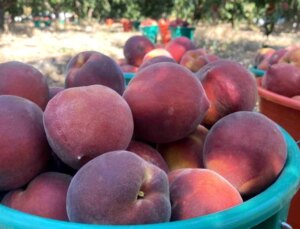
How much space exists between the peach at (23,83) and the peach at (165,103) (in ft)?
0.70

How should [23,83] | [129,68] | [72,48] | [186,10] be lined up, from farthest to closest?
[186,10]
[72,48]
[129,68]
[23,83]

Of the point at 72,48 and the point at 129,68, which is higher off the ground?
the point at 129,68

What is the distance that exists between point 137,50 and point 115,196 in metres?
1.67

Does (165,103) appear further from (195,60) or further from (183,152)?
(195,60)

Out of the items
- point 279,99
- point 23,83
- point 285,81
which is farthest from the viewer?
point 285,81

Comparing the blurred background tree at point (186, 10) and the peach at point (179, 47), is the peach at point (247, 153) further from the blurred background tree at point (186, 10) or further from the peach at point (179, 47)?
the blurred background tree at point (186, 10)

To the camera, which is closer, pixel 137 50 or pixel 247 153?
pixel 247 153

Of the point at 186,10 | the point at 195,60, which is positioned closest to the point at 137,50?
the point at 195,60

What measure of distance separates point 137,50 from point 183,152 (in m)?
1.42

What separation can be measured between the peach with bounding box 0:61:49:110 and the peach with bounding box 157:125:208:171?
0.98 ft

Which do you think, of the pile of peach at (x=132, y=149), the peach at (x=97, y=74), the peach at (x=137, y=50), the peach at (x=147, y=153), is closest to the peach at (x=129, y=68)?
the peach at (x=137, y=50)

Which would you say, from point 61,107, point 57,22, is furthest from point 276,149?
point 57,22

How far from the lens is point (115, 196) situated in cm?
57

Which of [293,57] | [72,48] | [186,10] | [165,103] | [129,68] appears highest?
[165,103]
